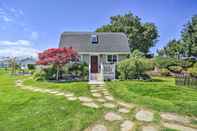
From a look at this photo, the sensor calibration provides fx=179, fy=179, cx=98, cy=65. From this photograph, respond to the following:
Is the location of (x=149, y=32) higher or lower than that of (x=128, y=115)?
higher

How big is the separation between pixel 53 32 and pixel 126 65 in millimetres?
12928

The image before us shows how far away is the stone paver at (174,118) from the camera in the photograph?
5.22m

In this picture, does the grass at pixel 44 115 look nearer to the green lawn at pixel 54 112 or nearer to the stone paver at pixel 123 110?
the green lawn at pixel 54 112

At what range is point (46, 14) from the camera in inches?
695

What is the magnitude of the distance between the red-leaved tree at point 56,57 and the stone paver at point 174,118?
32.5 feet

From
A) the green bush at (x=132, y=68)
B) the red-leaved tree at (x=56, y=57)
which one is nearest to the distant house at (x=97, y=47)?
the green bush at (x=132, y=68)

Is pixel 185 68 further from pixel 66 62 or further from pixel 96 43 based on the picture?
pixel 66 62

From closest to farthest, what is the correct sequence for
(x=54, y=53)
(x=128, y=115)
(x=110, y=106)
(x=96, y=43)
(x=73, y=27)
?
(x=128, y=115)
(x=110, y=106)
(x=54, y=53)
(x=96, y=43)
(x=73, y=27)

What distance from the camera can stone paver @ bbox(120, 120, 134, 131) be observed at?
474cm

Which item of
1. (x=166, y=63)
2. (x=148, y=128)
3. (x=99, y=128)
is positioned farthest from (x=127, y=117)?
(x=166, y=63)

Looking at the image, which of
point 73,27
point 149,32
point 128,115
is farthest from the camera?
point 149,32

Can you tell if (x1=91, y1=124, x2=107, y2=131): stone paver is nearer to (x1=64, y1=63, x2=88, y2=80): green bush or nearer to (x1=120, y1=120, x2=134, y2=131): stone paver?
(x1=120, y1=120, x2=134, y2=131): stone paver

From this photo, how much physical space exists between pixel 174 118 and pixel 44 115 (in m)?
4.08

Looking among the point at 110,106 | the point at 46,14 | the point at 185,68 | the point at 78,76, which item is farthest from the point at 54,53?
the point at 185,68
